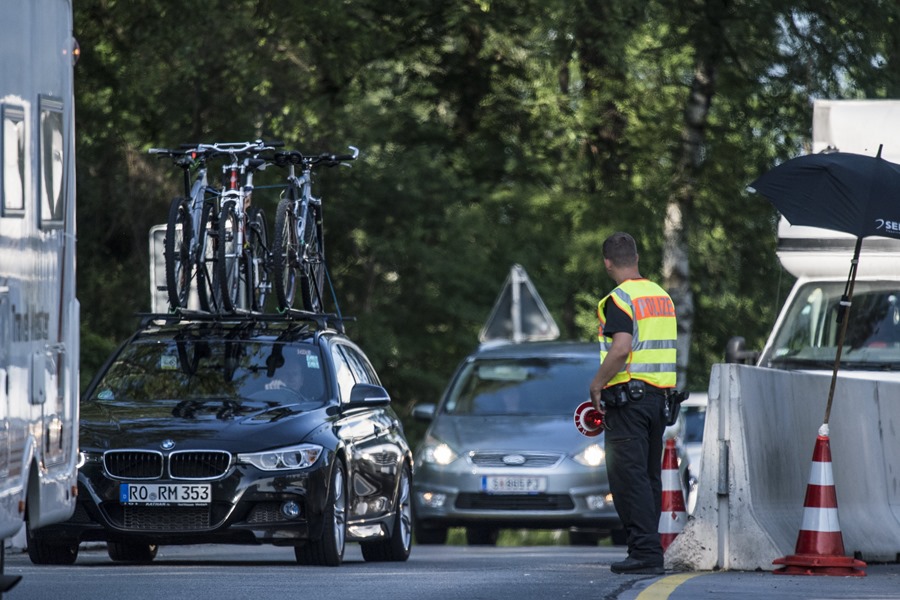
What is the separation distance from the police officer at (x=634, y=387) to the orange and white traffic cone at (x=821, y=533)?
82cm

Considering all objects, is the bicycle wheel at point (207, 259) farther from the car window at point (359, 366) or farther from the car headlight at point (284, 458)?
the car headlight at point (284, 458)

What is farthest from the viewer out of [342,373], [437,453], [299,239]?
[437,453]

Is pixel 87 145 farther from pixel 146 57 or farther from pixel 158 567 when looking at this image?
pixel 158 567

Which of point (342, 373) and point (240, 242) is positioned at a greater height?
point (240, 242)

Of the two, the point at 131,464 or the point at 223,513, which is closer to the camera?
the point at 223,513

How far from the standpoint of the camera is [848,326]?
16484mm

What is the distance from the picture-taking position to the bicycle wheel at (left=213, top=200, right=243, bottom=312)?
14.8 m

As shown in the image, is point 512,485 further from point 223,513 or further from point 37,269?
point 37,269

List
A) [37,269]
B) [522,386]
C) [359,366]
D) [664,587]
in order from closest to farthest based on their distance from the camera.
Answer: [37,269]
[664,587]
[359,366]
[522,386]

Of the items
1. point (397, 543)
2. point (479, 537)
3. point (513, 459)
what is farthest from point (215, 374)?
point (479, 537)

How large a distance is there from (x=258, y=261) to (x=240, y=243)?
0.92ft

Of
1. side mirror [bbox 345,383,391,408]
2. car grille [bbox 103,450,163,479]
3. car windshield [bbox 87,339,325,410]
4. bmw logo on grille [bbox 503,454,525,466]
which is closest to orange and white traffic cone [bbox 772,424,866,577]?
side mirror [bbox 345,383,391,408]

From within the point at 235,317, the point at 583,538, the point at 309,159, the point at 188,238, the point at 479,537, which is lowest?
the point at 583,538

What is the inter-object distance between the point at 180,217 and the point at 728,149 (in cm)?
1243
